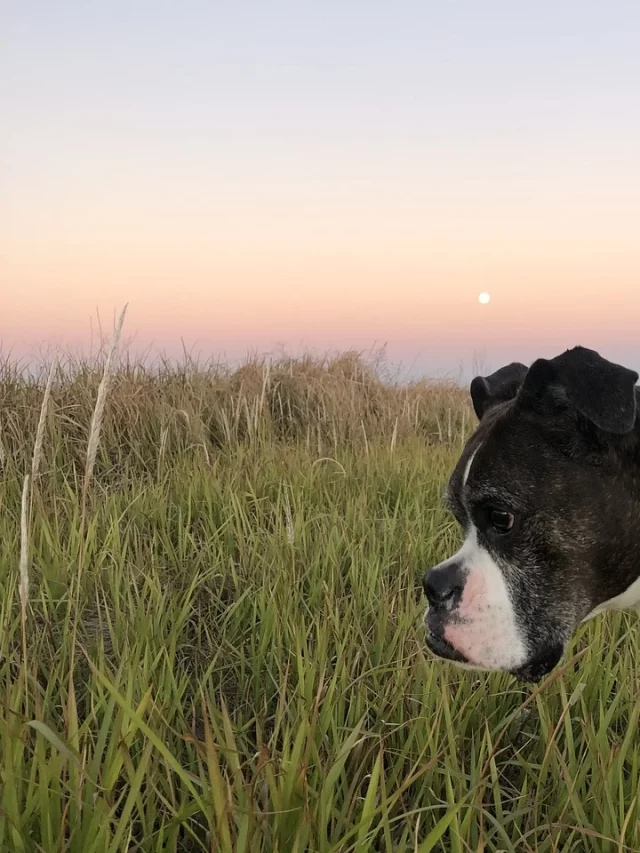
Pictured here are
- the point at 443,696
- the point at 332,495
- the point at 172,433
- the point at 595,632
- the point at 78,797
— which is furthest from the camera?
the point at 172,433

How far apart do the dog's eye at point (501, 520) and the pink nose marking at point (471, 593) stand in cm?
17

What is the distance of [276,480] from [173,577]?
4.74 feet

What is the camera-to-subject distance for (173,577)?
10.9 ft

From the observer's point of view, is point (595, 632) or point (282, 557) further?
point (282, 557)

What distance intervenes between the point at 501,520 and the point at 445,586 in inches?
11.9

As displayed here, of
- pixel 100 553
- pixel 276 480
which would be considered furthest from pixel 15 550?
pixel 276 480

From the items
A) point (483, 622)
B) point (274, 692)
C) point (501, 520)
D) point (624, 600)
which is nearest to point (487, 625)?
point (483, 622)

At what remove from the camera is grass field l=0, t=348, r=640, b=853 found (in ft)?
4.98

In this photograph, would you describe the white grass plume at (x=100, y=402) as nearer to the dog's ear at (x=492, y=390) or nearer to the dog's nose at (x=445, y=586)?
the dog's nose at (x=445, y=586)

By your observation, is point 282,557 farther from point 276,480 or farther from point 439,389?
point 439,389

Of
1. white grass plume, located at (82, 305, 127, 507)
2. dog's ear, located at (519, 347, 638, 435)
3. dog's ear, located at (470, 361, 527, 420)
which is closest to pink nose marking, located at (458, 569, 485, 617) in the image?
dog's ear, located at (519, 347, 638, 435)

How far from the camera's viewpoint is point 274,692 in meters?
2.37

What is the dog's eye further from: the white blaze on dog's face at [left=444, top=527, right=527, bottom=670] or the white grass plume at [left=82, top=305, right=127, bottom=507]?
the white grass plume at [left=82, top=305, right=127, bottom=507]

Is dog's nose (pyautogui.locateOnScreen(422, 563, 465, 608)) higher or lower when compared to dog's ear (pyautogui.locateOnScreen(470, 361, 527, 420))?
lower
